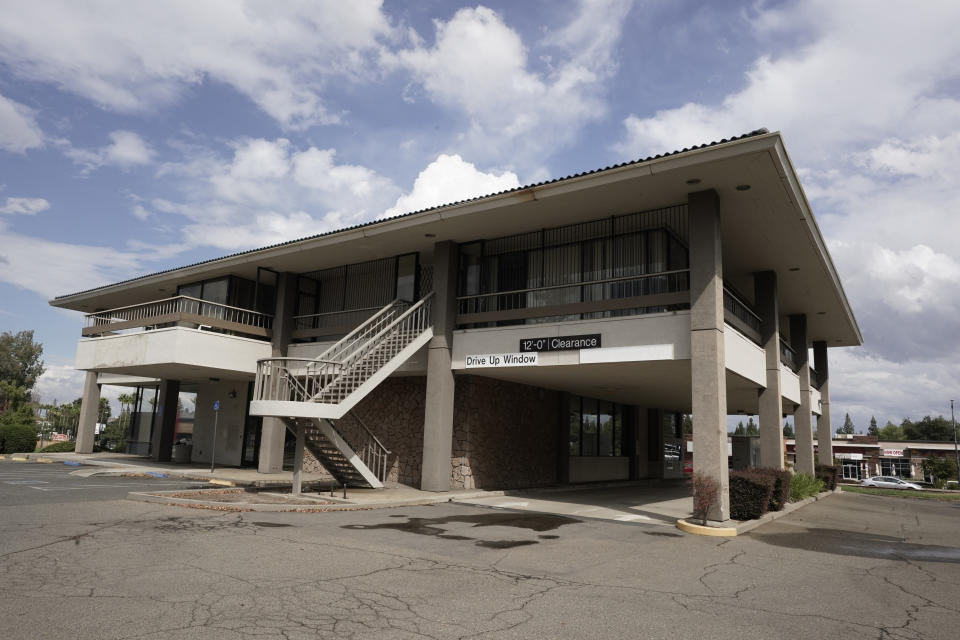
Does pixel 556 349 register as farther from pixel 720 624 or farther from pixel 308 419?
pixel 720 624

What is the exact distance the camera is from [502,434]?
19578mm

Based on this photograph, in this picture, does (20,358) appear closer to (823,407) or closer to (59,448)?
(59,448)

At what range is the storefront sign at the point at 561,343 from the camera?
1500 cm

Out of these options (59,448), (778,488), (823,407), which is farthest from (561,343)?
(59,448)

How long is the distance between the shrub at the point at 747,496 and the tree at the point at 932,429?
11820cm

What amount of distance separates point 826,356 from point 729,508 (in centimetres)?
2235

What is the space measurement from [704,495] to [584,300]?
A: 608 centimetres

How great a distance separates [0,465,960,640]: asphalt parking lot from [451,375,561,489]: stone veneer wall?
20.2 ft

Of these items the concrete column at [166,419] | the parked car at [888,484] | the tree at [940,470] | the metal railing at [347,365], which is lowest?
the parked car at [888,484]

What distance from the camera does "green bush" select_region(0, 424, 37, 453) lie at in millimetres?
30703

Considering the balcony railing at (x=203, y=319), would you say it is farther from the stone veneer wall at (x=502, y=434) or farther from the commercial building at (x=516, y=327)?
the stone veneer wall at (x=502, y=434)

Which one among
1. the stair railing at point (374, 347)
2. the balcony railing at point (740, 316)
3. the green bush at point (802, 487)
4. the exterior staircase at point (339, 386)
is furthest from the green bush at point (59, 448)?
the green bush at point (802, 487)

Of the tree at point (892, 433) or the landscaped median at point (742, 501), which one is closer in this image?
the landscaped median at point (742, 501)

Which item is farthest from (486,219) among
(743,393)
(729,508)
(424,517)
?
(743,393)
